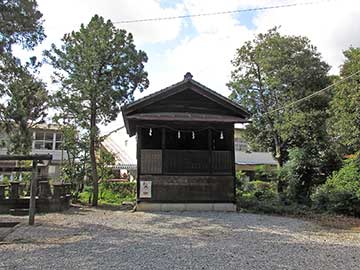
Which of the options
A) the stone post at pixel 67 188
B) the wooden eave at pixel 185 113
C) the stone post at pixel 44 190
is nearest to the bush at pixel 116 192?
the stone post at pixel 67 188

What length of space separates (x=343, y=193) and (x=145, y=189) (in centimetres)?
794

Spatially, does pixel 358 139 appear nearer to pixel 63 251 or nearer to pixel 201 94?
pixel 201 94

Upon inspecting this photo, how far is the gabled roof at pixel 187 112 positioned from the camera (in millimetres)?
12938

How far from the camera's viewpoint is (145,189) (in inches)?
504

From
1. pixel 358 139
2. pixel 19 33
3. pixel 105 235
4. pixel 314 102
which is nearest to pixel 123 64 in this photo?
pixel 19 33

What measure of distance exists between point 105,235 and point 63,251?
1.74 metres

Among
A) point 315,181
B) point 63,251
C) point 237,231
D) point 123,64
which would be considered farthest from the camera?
point 315,181

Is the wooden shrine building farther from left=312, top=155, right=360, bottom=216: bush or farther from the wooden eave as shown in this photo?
left=312, top=155, right=360, bottom=216: bush

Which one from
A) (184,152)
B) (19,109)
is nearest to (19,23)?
(19,109)

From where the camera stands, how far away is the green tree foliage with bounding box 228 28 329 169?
22.9 metres

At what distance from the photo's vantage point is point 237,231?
8.89 m

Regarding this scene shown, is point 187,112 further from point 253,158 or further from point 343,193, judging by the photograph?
point 253,158

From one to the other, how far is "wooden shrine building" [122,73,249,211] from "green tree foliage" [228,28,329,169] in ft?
34.9

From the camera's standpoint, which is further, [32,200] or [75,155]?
[75,155]
